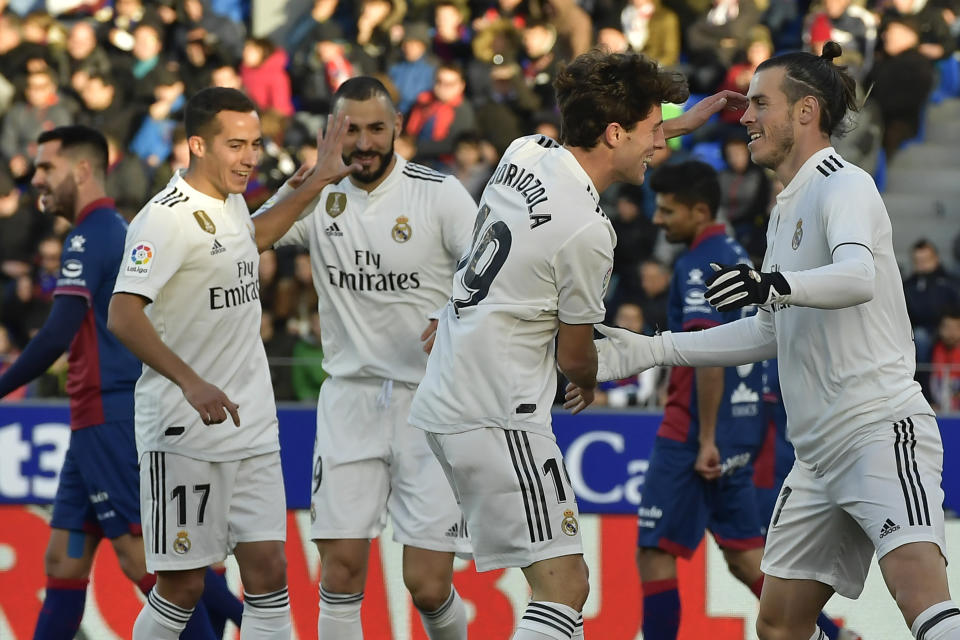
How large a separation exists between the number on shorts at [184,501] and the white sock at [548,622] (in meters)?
1.55

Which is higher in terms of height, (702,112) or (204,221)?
(702,112)

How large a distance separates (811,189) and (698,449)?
7.09 ft

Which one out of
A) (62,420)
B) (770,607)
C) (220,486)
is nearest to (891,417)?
(770,607)

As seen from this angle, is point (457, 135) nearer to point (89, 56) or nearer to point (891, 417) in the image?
point (89, 56)

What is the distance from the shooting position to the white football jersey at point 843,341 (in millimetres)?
4590

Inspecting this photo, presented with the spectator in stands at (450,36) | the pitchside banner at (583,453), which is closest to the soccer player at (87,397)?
the pitchside banner at (583,453)

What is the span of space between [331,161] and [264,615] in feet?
5.88

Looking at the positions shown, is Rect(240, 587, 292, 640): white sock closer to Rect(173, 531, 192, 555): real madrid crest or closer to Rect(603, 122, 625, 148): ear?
Rect(173, 531, 192, 555): real madrid crest

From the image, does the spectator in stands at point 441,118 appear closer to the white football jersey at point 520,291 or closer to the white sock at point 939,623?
the white football jersey at point 520,291

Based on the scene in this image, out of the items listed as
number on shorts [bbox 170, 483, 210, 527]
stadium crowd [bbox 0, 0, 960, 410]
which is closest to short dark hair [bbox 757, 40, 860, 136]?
number on shorts [bbox 170, 483, 210, 527]

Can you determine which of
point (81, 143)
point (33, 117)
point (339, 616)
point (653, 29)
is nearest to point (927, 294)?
point (653, 29)

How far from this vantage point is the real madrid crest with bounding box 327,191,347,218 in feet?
20.6

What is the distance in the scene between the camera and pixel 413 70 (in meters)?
14.0

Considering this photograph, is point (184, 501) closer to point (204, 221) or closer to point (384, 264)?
point (204, 221)
